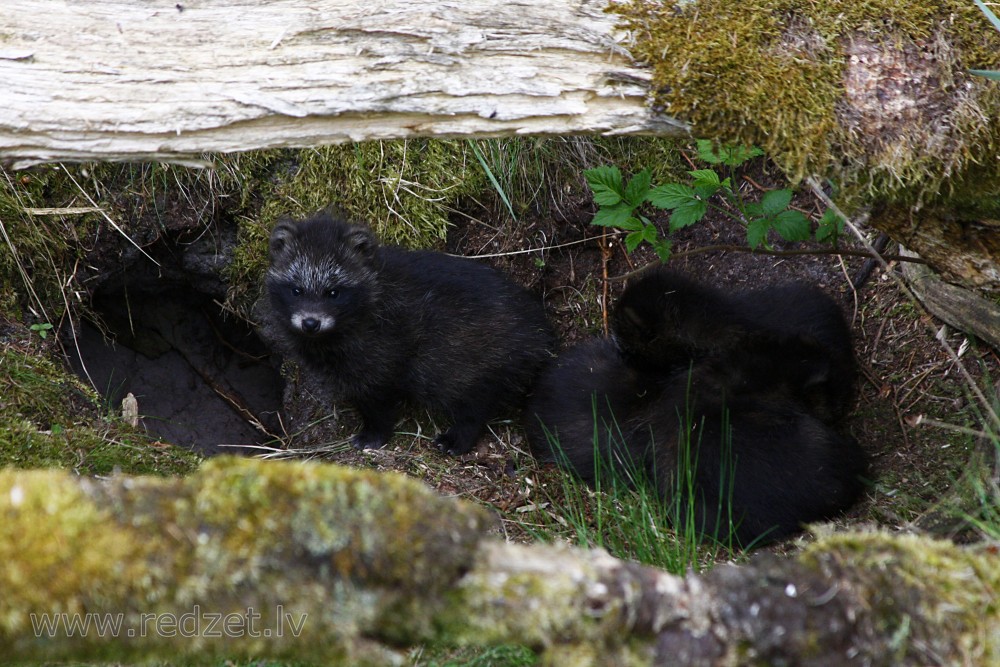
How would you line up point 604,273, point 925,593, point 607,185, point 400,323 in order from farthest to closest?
point 604,273 → point 400,323 → point 607,185 → point 925,593

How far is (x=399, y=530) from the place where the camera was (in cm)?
193

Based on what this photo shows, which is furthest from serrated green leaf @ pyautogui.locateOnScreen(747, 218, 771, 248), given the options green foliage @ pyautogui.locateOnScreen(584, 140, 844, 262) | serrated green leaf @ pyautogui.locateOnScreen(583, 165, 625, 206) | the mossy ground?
the mossy ground

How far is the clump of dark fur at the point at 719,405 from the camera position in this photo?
443 centimetres

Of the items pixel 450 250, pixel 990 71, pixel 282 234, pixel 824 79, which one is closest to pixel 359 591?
pixel 824 79

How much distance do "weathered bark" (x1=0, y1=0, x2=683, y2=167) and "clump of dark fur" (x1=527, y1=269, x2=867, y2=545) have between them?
1.75m

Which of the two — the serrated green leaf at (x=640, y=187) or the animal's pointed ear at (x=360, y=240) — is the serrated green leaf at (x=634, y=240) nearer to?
the serrated green leaf at (x=640, y=187)

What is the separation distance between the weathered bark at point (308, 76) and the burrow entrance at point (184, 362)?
10.8 ft

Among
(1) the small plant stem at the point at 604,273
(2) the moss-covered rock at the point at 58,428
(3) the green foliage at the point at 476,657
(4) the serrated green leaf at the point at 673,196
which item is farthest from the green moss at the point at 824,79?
(2) the moss-covered rock at the point at 58,428

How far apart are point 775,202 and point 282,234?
3003 millimetres

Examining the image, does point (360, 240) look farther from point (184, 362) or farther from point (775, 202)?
point (184, 362)

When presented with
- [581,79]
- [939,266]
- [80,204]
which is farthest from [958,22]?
[80,204]

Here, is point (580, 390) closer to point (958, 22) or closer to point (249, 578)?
point (958, 22)

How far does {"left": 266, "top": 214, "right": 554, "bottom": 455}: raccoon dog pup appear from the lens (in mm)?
5344

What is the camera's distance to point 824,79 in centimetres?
323
